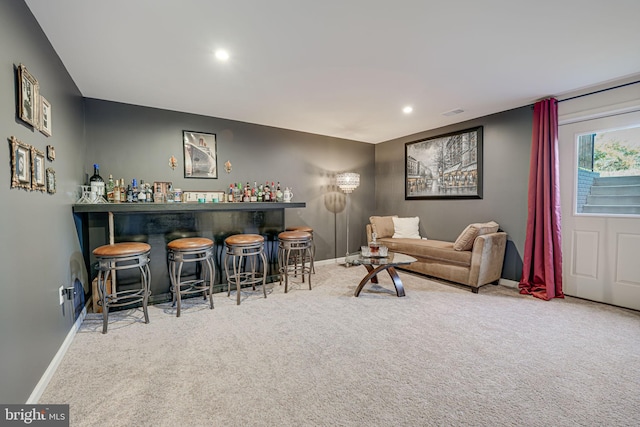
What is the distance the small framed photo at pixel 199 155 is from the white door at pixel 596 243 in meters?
4.60

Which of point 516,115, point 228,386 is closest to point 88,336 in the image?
point 228,386

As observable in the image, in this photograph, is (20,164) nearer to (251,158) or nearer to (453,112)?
(251,158)

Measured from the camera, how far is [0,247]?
4.33 ft

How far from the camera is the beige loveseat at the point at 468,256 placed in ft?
11.3

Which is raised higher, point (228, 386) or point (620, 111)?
point (620, 111)

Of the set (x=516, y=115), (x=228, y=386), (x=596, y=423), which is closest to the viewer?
(x=596, y=423)

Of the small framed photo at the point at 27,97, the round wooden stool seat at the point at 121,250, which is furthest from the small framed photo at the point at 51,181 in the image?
the round wooden stool seat at the point at 121,250

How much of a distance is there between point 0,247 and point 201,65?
195 centimetres

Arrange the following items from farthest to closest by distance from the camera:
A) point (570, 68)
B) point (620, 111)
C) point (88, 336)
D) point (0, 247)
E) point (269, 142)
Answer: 1. point (269, 142)
2. point (620, 111)
3. point (570, 68)
4. point (88, 336)
5. point (0, 247)

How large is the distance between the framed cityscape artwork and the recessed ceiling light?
364cm

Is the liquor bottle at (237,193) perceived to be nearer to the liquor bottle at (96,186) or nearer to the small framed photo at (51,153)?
the liquor bottle at (96,186)

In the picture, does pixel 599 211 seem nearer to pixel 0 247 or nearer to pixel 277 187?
pixel 277 187

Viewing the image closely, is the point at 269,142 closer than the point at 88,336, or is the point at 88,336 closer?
the point at 88,336

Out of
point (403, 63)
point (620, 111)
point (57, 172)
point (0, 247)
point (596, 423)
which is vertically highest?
point (403, 63)
